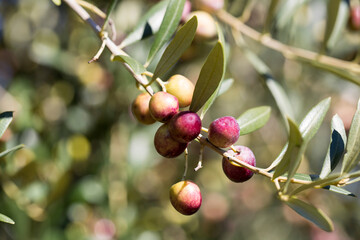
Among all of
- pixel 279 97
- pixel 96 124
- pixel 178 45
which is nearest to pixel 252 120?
pixel 178 45

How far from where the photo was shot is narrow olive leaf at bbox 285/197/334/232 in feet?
2.16

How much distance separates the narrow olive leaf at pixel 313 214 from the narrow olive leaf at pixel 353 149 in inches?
3.5

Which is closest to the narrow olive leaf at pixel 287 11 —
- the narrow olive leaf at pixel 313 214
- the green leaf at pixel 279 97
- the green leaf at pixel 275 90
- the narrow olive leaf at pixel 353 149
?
the green leaf at pixel 275 90

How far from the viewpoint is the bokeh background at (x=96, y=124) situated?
152 cm

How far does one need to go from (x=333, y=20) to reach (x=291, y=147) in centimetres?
74

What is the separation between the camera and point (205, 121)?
8.71 ft

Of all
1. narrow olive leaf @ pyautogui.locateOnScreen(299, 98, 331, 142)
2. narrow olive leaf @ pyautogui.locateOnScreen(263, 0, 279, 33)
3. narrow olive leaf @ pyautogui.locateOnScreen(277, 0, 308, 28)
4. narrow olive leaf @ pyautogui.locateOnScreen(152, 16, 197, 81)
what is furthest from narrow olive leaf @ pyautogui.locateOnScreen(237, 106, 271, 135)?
narrow olive leaf @ pyautogui.locateOnScreen(277, 0, 308, 28)

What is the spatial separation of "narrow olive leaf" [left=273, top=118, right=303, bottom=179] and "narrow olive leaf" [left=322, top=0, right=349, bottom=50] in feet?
2.20

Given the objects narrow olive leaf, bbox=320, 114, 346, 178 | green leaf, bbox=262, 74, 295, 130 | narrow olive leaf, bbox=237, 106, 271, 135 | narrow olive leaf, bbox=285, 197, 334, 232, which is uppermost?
narrow olive leaf, bbox=237, 106, 271, 135

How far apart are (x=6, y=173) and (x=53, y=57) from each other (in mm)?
683

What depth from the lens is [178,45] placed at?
73cm

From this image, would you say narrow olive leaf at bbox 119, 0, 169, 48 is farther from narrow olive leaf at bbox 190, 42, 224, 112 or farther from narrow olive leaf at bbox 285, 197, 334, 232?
narrow olive leaf at bbox 285, 197, 334, 232

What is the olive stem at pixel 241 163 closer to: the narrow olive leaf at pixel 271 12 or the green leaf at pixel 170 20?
the green leaf at pixel 170 20

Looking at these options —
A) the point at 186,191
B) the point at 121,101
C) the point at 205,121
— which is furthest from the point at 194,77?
the point at 186,191
